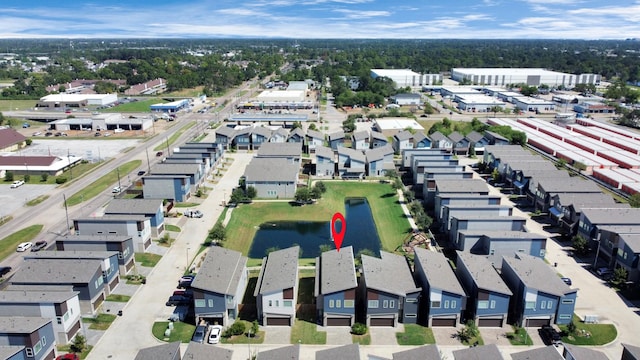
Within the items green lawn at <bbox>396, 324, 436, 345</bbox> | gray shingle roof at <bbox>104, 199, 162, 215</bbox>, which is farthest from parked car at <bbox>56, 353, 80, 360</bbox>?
green lawn at <bbox>396, 324, 436, 345</bbox>

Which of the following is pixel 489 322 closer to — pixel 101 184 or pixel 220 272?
pixel 220 272

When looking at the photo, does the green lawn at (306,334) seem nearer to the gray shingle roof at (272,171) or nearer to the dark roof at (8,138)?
the gray shingle roof at (272,171)

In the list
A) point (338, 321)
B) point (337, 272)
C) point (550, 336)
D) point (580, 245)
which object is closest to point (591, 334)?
point (550, 336)

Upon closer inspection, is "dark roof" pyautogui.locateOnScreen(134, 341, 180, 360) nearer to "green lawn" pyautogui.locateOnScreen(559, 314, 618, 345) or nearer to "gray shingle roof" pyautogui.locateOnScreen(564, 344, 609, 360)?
"gray shingle roof" pyautogui.locateOnScreen(564, 344, 609, 360)

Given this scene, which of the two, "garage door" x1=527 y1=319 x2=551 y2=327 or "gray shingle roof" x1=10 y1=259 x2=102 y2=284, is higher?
"gray shingle roof" x1=10 y1=259 x2=102 y2=284

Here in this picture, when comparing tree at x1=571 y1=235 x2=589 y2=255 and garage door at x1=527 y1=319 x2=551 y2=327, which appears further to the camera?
tree at x1=571 y1=235 x2=589 y2=255

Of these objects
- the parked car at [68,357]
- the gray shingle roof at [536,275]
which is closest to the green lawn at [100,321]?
the parked car at [68,357]

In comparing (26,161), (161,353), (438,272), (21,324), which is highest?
(26,161)
